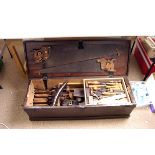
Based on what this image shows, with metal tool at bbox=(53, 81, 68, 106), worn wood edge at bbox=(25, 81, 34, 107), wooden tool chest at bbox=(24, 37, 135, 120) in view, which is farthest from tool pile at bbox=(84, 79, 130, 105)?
worn wood edge at bbox=(25, 81, 34, 107)

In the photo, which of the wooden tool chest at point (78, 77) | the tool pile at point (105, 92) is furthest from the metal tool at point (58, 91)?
the tool pile at point (105, 92)

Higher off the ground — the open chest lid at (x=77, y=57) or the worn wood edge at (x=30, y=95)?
the open chest lid at (x=77, y=57)

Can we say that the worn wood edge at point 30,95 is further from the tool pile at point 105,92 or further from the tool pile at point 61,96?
the tool pile at point 105,92

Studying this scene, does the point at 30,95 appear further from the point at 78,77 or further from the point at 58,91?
the point at 78,77

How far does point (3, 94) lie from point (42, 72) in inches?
17.2

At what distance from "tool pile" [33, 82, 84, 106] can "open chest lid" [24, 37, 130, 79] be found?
4.0 inches

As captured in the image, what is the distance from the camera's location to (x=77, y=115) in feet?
4.71

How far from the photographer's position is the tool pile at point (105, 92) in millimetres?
1379

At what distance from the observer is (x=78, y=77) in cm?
149

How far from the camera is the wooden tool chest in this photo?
1.38m

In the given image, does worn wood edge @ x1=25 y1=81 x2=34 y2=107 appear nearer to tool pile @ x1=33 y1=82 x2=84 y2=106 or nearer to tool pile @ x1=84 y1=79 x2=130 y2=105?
tool pile @ x1=33 y1=82 x2=84 y2=106

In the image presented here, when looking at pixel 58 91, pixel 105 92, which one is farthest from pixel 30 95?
pixel 105 92

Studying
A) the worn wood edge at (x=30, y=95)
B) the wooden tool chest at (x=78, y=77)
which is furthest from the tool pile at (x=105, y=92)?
the worn wood edge at (x=30, y=95)
